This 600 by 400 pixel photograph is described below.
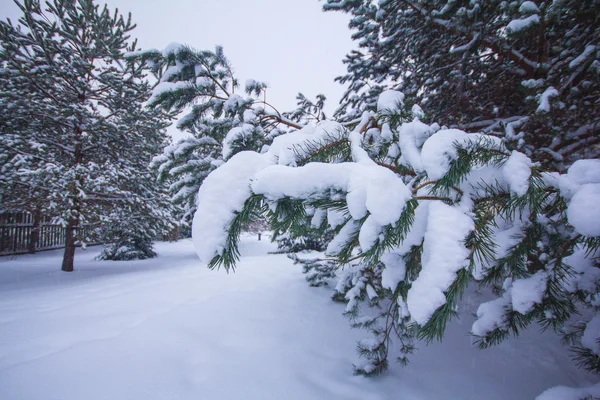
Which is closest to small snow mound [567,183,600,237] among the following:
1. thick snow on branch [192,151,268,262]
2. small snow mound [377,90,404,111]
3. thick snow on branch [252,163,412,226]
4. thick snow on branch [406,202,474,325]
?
thick snow on branch [406,202,474,325]

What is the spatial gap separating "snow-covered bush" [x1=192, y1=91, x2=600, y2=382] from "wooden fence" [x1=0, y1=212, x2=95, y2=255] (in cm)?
1002

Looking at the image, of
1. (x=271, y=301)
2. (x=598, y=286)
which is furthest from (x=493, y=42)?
(x=271, y=301)

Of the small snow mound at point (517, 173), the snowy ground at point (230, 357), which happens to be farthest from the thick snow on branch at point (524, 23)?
the snowy ground at point (230, 357)

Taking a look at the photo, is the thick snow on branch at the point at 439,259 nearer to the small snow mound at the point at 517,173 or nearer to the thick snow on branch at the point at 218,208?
the small snow mound at the point at 517,173

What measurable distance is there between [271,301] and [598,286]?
117 inches

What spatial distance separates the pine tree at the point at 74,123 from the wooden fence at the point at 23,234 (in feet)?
8.18

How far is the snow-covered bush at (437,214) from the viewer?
740 mm

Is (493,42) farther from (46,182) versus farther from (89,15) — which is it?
(89,15)

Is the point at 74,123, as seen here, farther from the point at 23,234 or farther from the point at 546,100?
the point at 546,100

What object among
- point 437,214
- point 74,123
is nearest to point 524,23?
point 437,214

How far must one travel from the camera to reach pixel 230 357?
204cm

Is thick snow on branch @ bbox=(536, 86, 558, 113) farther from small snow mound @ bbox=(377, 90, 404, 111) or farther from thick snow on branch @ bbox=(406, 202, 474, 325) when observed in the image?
thick snow on branch @ bbox=(406, 202, 474, 325)

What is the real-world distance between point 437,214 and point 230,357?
2.06 m

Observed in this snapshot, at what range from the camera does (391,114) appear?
1.32 m
